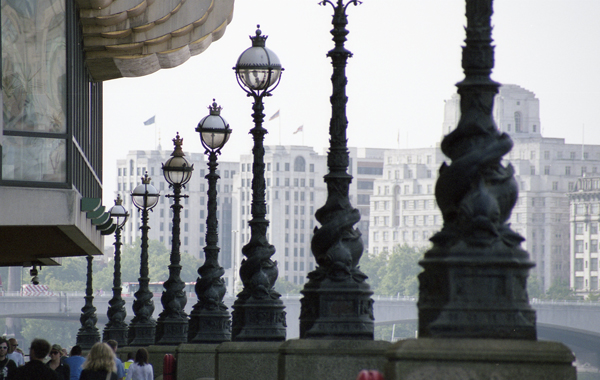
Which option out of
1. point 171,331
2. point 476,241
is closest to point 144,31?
point 171,331

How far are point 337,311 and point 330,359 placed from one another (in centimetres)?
71

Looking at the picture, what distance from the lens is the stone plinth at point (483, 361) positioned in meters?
6.67

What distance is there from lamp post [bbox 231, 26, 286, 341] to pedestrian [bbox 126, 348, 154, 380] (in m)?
3.86

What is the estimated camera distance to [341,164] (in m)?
11.9

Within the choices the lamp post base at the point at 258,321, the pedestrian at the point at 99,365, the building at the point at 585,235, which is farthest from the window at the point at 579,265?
the pedestrian at the point at 99,365

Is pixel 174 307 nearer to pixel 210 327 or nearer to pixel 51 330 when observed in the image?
pixel 210 327

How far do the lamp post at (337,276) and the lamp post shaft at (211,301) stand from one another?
353 inches

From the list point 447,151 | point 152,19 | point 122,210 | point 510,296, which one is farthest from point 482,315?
point 122,210

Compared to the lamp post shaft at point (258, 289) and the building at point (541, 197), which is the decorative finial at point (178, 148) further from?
the building at point (541, 197)

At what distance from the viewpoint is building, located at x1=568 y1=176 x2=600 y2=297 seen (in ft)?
554

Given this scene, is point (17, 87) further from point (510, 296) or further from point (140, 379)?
point (510, 296)

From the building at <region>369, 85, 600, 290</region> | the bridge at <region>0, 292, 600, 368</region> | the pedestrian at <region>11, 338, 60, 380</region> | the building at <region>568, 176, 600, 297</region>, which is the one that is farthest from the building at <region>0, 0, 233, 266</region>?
the building at <region>369, 85, 600, 290</region>

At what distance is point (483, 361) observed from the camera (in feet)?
21.9

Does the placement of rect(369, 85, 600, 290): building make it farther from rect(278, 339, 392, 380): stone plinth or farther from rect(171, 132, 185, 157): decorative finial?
rect(278, 339, 392, 380): stone plinth
